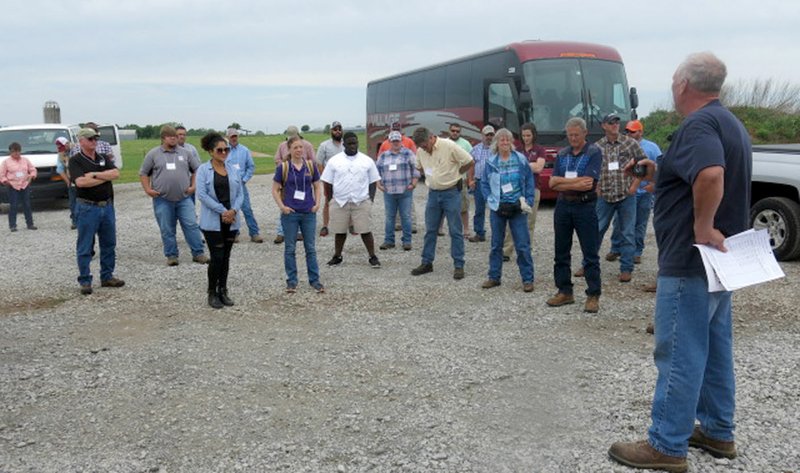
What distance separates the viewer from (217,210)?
6590mm

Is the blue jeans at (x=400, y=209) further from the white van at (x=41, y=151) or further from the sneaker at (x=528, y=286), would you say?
the white van at (x=41, y=151)

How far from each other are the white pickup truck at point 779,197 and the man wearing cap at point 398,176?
4421 millimetres

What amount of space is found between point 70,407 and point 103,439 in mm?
640

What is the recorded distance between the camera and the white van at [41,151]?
15.1 m

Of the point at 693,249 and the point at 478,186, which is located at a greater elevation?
the point at 693,249

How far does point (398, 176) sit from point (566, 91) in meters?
6.18

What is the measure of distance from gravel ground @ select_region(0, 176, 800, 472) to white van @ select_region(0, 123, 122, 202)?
8.06 meters

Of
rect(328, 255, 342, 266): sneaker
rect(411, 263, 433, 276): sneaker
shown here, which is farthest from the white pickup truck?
rect(328, 255, 342, 266): sneaker

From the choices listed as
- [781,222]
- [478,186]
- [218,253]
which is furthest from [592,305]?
[478,186]

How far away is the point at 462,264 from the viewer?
7.84 meters

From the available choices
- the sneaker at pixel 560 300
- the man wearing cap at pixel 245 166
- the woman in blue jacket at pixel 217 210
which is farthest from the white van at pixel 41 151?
the sneaker at pixel 560 300

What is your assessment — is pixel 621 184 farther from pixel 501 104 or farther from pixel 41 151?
pixel 41 151

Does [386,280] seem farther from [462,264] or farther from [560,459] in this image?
[560,459]

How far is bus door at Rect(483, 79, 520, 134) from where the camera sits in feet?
46.0
